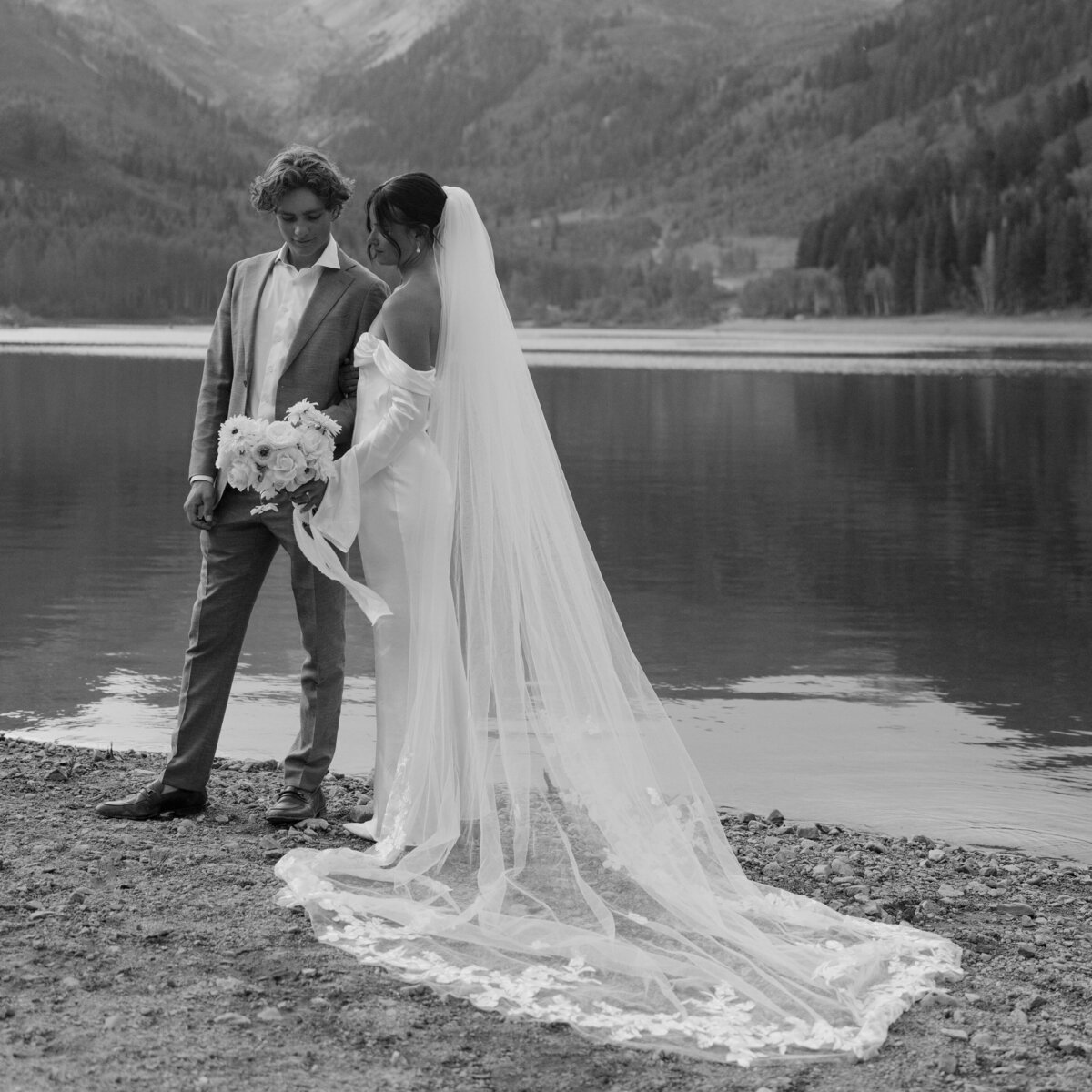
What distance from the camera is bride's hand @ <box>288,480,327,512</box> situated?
537 cm

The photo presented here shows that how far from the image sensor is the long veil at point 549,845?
4.08 metres

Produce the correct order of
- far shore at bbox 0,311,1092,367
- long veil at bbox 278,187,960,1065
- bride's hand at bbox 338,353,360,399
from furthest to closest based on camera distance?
far shore at bbox 0,311,1092,367, bride's hand at bbox 338,353,360,399, long veil at bbox 278,187,960,1065

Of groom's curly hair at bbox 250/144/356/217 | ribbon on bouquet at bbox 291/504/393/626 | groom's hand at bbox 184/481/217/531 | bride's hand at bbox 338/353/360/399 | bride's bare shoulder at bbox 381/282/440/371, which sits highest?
groom's curly hair at bbox 250/144/356/217

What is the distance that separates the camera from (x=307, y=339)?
554 centimetres

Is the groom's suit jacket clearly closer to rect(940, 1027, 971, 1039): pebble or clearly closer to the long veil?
the long veil

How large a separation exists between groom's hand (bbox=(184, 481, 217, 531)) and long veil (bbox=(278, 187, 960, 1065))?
823 millimetres

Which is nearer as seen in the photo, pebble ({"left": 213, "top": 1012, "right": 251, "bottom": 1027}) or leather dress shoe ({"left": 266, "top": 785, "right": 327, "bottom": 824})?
pebble ({"left": 213, "top": 1012, "right": 251, "bottom": 1027})

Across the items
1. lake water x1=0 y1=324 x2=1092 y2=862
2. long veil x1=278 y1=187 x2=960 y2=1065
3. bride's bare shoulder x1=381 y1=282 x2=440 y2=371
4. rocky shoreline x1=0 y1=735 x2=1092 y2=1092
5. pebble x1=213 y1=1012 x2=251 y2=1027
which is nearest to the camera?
rocky shoreline x1=0 y1=735 x2=1092 y2=1092

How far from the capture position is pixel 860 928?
182 inches

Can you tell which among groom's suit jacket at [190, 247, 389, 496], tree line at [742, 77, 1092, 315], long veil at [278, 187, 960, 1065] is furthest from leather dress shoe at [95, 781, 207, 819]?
tree line at [742, 77, 1092, 315]

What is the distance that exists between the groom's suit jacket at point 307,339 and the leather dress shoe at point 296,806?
1132 millimetres

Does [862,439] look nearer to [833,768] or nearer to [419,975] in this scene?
[833,768]

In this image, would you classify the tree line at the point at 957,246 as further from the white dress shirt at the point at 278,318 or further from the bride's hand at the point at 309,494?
the bride's hand at the point at 309,494

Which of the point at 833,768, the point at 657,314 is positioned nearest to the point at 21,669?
the point at 833,768
